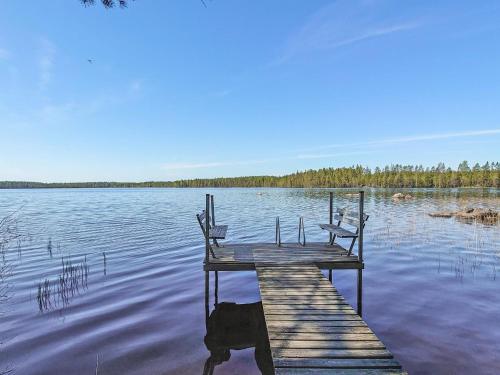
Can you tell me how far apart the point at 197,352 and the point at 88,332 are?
9.01 feet

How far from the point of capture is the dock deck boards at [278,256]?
9117 millimetres

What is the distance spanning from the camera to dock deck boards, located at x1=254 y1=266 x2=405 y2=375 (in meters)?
4.34

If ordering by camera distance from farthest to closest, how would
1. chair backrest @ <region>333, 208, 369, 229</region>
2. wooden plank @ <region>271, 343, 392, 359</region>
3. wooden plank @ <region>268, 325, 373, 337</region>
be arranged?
chair backrest @ <region>333, 208, 369, 229</region> < wooden plank @ <region>268, 325, 373, 337</region> < wooden plank @ <region>271, 343, 392, 359</region>

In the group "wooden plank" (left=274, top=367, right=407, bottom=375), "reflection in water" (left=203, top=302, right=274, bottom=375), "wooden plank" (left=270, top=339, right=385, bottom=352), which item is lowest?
"reflection in water" (left=203, top=302, right=274, bottom=375)

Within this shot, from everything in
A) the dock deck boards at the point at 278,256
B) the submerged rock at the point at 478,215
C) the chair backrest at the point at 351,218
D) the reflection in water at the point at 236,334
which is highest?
the chair backrest at the point at 351,218

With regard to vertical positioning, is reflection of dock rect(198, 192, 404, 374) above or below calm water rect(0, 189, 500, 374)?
above

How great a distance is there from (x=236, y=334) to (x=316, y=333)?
2.91 meters

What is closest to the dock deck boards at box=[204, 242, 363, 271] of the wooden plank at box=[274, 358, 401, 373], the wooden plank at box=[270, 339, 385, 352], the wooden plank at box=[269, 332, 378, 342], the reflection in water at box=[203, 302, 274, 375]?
the reflection in water at box=[203, 302, 274, 375]

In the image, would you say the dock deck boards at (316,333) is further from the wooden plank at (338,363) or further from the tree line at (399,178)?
the tree line at (399,178)

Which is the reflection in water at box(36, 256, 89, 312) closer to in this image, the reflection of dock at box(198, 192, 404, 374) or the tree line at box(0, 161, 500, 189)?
the reflection of dock at box(198, 192, 404, 374)

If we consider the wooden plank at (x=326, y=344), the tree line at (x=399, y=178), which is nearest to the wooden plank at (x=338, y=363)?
the wooden plank at (x=326, y=344)

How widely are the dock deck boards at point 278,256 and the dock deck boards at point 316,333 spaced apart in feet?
3.92

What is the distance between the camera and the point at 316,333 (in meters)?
5.28

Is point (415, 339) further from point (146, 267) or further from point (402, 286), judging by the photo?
point (146, 267)
